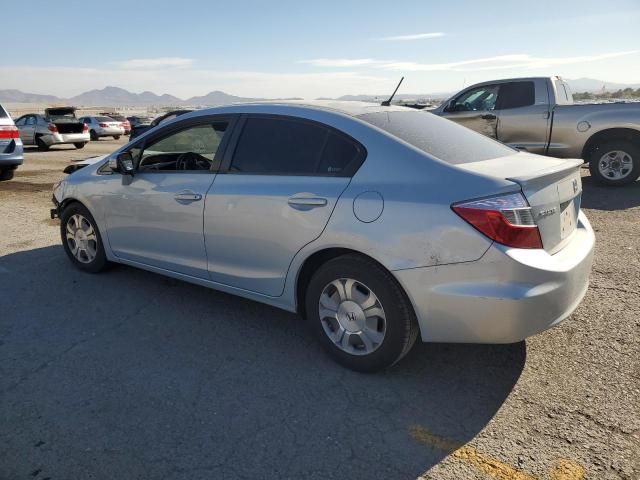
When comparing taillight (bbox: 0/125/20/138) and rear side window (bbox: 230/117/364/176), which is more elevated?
rear side window (bbox: 230/117/364/176)

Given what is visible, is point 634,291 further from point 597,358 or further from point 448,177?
point 448,177

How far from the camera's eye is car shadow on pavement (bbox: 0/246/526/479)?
2439 millimetres

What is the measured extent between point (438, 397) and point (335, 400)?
1.94ft

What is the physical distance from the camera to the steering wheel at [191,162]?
3962 mm

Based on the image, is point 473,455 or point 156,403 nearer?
point 473,455

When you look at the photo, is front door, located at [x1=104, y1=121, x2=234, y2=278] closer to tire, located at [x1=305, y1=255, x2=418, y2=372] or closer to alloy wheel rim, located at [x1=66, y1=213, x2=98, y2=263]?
alloy wheel rim, located at [x1=66, y1=213, x2=98, y2=263]

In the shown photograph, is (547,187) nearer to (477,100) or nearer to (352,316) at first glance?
(352,316)

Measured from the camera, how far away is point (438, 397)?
9.64 ft

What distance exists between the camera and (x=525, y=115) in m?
9.35

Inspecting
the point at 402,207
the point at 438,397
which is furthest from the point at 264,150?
the point at 438,397

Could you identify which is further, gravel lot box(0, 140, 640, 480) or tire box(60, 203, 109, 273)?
tire box(60, 203, 109, 273)

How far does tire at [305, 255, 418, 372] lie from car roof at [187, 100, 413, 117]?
1077 mm

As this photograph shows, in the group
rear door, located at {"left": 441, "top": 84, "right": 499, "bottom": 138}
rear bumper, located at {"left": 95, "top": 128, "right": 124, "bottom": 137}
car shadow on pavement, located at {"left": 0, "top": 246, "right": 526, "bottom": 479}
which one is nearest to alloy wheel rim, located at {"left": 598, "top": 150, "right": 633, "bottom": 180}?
rear door, located at {"left": 441, "top": 84, "right": 499, "bottom": 138}

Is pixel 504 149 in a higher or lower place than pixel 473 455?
higher
